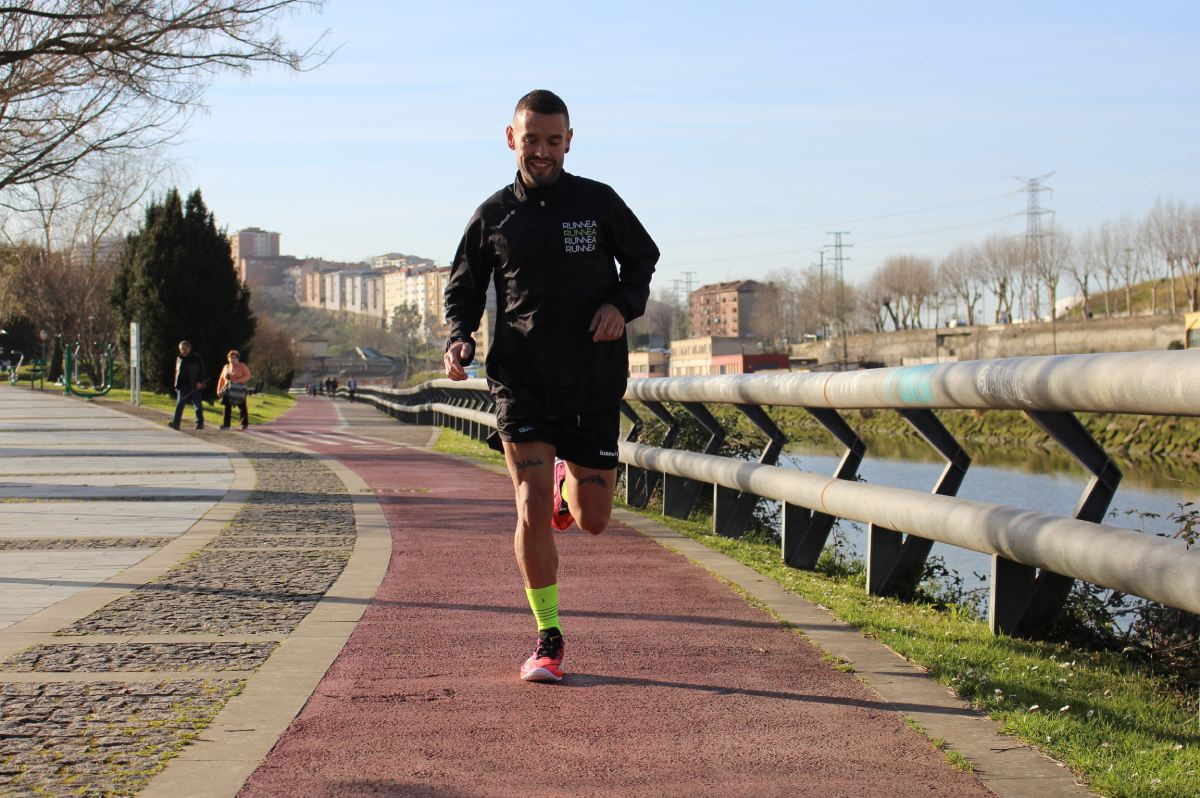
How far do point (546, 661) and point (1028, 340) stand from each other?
69.9 metres

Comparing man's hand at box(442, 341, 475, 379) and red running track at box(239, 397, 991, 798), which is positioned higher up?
man's hand at box(442, 341, 475, 379)

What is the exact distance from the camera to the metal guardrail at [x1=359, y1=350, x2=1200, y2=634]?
13.4 ft

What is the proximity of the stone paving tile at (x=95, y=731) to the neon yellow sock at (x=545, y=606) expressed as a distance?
1024 mm

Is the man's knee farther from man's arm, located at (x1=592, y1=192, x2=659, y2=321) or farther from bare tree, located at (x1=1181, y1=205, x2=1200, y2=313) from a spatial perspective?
bare tree, located at (x1=1181, y1=205, x2=1200, y2=313)

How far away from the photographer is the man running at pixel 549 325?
4.79m

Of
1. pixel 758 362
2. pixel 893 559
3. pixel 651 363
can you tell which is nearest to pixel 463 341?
pixel 893 559

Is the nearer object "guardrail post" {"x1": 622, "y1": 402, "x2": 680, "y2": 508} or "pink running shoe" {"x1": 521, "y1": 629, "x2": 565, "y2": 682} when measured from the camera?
"pink running shoe" {"x1": 521, "y1": 629, "x2": 565, "y2": 682}

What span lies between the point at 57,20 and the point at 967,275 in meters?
133

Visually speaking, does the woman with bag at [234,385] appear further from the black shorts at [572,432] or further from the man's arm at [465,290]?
the black shorts at [572,432]

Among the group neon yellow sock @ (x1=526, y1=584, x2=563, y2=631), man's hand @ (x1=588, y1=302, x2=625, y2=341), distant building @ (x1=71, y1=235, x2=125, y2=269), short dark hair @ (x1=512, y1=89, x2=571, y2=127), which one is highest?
distant building @ (x1=71, y1=235, x2=125, y2=269)

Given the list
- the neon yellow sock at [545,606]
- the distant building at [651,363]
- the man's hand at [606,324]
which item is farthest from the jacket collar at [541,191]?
the distant building at [651,363]

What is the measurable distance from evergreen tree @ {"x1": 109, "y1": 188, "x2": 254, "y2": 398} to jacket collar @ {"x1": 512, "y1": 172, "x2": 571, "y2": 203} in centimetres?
4534

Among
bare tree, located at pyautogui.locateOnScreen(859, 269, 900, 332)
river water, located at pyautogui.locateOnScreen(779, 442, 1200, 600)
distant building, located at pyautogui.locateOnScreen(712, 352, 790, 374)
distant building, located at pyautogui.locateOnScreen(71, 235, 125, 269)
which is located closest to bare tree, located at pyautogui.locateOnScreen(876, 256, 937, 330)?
bare tree, located at pyautogui.locateOnScreen(859, 269, 900, 332)

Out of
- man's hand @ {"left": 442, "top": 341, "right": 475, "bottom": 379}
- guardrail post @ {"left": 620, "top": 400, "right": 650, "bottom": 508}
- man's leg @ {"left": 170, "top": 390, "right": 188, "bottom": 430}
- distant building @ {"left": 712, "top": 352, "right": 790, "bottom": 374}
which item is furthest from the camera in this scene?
distant building @ {"left": 712, "top": 352, "right": 790, "bottom": 374}
